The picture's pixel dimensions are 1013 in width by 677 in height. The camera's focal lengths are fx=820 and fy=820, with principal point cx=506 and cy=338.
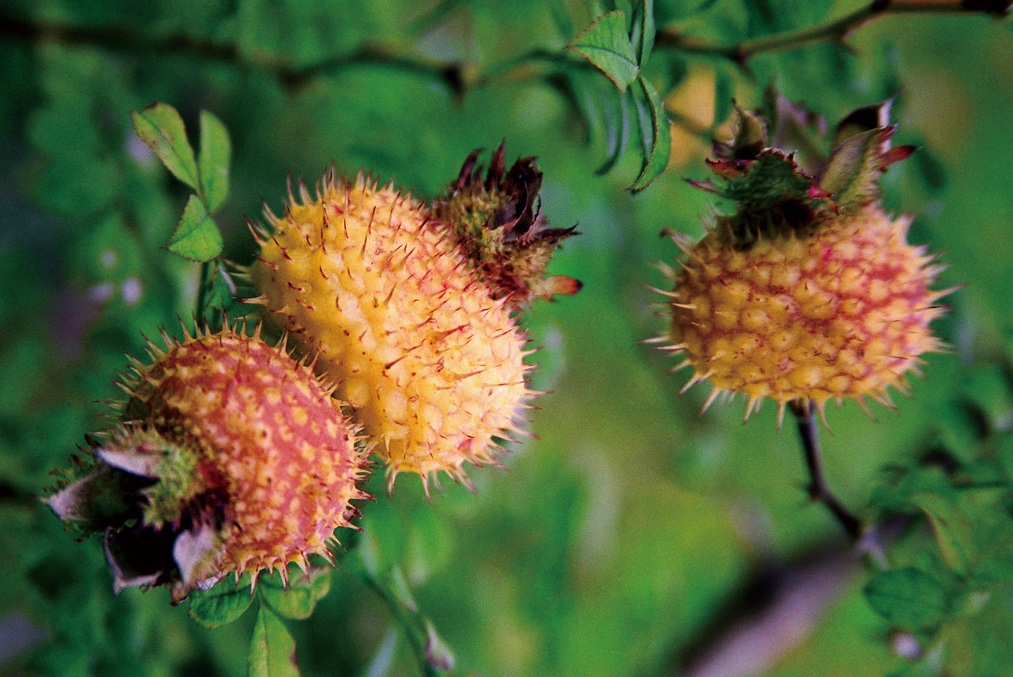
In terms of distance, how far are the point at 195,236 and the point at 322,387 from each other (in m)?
0.30

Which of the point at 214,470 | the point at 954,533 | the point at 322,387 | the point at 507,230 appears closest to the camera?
the point at 214,470

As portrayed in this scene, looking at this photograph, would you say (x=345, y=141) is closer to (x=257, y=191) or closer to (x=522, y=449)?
(x=257, y=191)

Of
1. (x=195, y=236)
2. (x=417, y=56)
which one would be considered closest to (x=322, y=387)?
(x=195, y=236)

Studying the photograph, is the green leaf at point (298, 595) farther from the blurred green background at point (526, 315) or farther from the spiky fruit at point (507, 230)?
the spiky fruit at point (507, 230)

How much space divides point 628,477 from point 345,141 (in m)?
2.03

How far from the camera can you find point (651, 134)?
1.26 metres

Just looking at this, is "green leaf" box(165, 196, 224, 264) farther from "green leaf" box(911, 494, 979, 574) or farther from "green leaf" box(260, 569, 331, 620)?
"green leaf" box(911, 494, 979, 574)

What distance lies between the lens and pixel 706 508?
3.62m

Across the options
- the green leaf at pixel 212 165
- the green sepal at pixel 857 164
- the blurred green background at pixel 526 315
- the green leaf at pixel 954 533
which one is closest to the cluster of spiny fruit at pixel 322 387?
the green leaf at pixel 212 165

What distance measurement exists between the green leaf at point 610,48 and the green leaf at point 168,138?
649mm

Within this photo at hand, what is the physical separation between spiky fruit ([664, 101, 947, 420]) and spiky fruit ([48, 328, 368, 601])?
608mm

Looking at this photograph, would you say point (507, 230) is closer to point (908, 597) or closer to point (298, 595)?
point (298, 595)

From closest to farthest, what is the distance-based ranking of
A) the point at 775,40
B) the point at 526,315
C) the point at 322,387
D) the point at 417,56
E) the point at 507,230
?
1. the point at 322,387
2. the point at 507,230
3. the point at 775,40
4. the point at 526,315
5. the point at 417,56

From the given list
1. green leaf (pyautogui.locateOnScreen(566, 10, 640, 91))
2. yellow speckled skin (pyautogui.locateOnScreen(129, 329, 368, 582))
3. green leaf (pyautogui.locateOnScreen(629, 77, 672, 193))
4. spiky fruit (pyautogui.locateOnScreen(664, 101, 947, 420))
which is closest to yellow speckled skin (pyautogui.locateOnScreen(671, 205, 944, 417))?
spiky fruit (pyautogui.locateOnScreen(664, 101, 947, 420))
